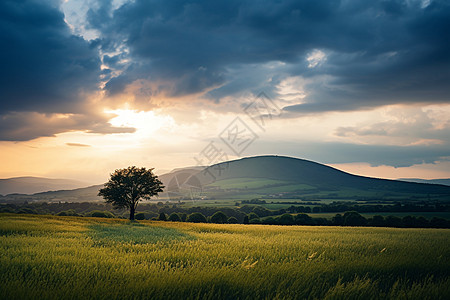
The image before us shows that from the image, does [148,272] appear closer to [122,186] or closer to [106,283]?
[106,283]

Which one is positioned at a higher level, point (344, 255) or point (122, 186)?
point (122, 186)

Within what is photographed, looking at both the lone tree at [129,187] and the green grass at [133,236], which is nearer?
the green grass at [133,236]

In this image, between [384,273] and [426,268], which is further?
[426,268]

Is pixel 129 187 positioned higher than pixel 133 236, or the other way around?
pixel 129 187

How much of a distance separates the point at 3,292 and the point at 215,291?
15.2ft

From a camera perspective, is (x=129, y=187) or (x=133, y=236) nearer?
(x=133, y=236)

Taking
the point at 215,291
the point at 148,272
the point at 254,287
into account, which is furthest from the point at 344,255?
the point at 148,272

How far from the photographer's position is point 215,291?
7469 millimetres

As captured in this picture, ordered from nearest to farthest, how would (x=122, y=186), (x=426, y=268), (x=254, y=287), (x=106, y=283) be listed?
(x=106, y=283) < (x=254, y=287) < (x=426, y=268) < (x=122, y=186)

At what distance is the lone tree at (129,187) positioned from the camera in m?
52.9

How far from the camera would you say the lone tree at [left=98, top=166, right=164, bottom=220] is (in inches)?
2082

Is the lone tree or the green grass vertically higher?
the lone tree

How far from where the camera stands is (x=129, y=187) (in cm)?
5341

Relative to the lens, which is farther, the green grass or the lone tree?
the lone tree
